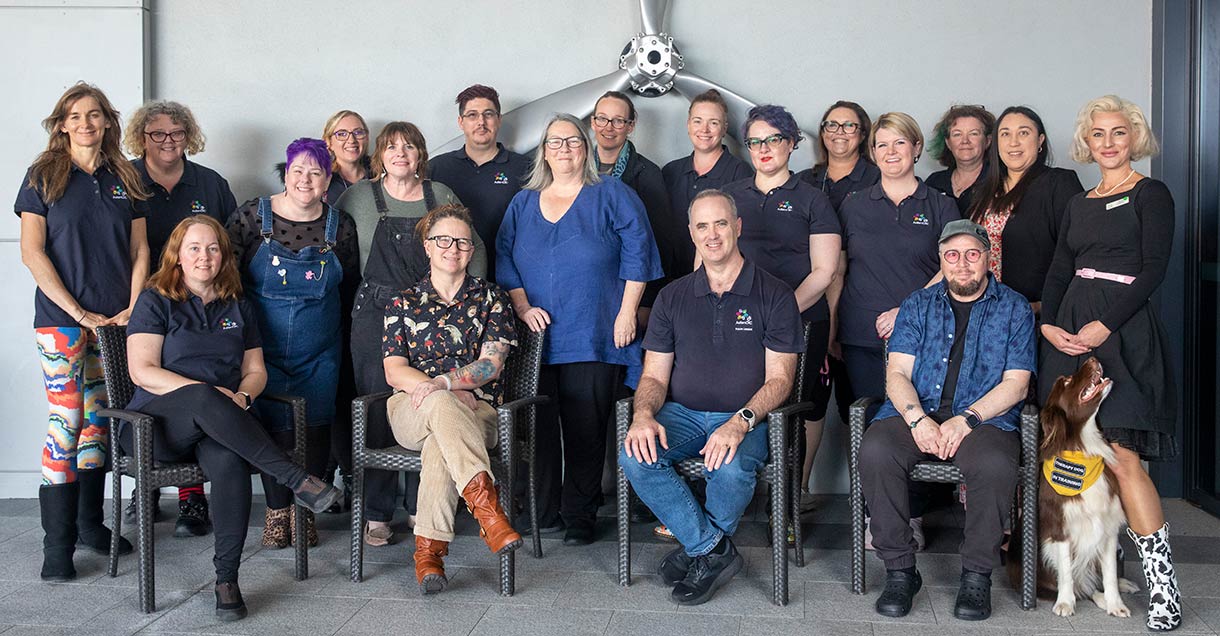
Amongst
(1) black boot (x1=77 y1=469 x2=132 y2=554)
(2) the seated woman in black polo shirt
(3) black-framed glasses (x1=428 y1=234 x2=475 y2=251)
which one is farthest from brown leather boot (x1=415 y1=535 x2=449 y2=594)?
(1) black boot (x1=77 y1=469 x2=132 y2=554)

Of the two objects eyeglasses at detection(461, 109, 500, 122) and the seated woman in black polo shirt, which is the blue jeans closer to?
the seated woman in black polo shirt

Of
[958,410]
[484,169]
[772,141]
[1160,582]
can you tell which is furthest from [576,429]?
[1160,582]

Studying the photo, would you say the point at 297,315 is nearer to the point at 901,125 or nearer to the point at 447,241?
the point at 447,241

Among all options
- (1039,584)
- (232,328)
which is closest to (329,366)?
(232,328)

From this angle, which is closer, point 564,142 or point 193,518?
point 564,142

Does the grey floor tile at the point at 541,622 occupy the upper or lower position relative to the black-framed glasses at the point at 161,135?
lower

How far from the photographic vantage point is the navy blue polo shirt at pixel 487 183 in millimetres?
4293

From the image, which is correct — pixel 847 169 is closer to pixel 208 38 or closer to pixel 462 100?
pixel 462 100

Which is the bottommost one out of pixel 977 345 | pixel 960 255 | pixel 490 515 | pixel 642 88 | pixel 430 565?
pixel 430 565

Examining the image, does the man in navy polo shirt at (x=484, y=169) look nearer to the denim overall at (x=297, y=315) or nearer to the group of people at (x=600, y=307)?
the group of people at (x=600, y=307)

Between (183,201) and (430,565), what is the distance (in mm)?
1861

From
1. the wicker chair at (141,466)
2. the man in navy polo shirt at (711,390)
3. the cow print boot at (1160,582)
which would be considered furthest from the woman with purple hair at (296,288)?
the cow print boot at (1160,582)

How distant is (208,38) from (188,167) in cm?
92

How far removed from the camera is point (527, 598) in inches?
130
